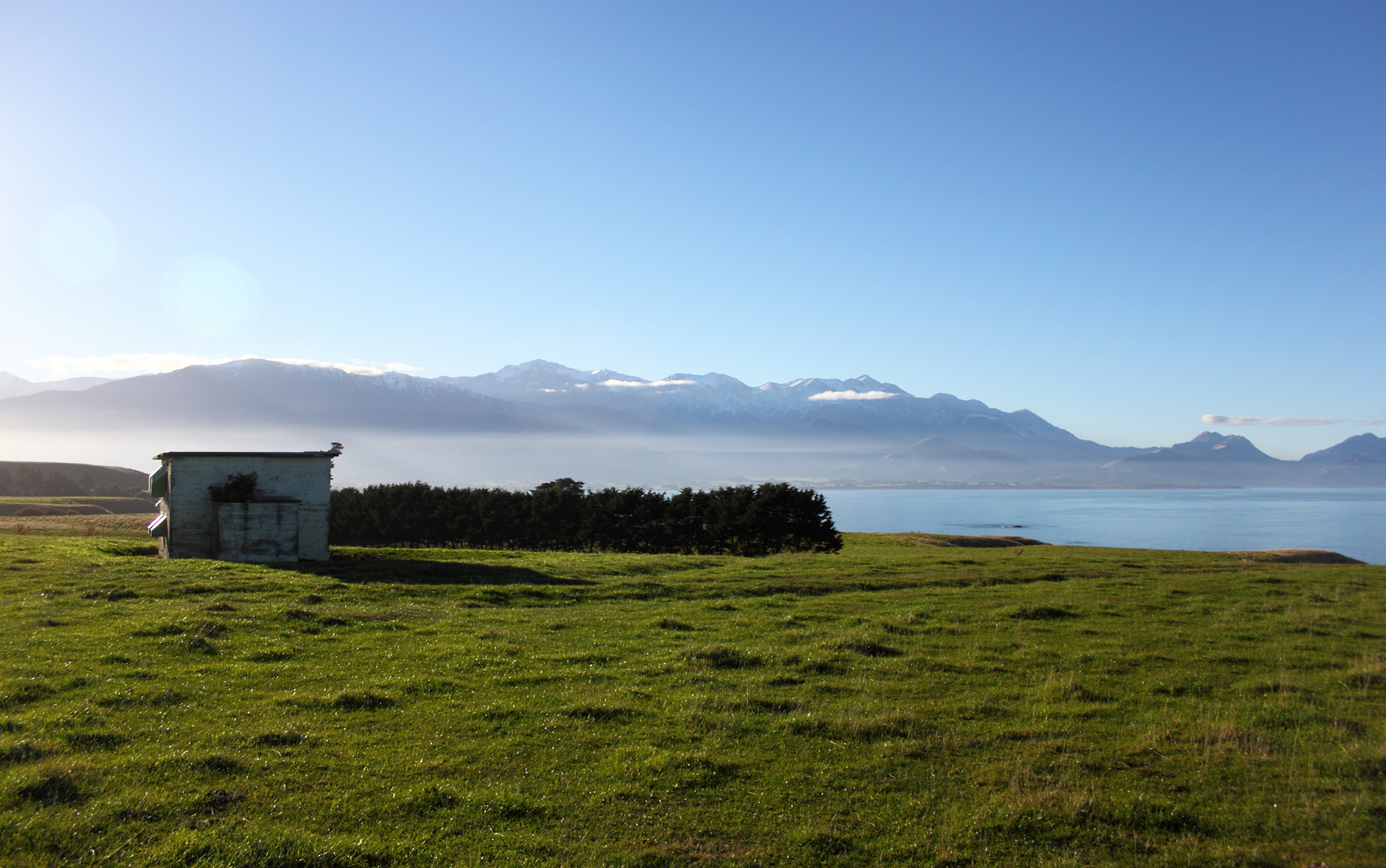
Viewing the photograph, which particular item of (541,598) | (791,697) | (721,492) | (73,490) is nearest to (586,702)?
Result: (791,697)

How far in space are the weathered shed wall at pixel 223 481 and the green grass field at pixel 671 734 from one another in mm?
10982

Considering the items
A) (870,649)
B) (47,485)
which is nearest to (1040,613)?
(870,649)

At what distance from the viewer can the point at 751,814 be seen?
8.60 meters

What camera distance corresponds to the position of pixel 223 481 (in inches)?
1357

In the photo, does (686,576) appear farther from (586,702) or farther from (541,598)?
(586,702)

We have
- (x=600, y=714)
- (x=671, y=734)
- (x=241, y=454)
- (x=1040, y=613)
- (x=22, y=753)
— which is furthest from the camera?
(x=241, y=454)

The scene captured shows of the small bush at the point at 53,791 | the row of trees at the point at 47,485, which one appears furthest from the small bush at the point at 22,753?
the row of trees at the point at 47,485

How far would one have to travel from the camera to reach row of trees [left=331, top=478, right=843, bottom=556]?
63.3 metres

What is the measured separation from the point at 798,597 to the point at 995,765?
1640 cm

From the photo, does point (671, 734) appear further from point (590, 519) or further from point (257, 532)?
point (590, 519)

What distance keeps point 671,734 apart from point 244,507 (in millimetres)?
30487

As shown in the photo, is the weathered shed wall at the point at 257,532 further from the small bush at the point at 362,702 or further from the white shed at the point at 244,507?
the small bush at the point at 362,702

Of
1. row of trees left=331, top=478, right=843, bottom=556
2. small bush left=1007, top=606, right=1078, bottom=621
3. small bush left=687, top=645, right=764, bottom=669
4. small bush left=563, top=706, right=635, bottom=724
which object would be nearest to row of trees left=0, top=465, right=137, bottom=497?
row of trees left=331, top=478, right=843, bottom=556

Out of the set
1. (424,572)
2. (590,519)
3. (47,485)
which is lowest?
(47,485)
